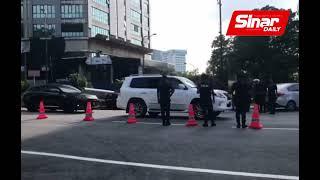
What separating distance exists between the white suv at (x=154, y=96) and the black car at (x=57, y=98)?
4078 millimetres

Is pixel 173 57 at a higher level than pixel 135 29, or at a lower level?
higher

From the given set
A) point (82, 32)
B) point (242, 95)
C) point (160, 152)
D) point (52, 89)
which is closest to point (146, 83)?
point (242, 95)

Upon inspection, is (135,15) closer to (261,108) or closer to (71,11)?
(71,11)

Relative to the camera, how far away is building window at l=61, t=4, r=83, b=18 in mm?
62056

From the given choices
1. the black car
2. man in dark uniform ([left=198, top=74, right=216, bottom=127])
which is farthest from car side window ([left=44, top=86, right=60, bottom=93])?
man in dark uniform ([left=198, top=74, right=216, bottom=127])

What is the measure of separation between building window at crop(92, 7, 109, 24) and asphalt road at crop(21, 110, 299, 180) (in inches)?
1770

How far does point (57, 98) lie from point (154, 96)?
6.46 metres

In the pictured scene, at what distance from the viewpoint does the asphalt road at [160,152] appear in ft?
22.0

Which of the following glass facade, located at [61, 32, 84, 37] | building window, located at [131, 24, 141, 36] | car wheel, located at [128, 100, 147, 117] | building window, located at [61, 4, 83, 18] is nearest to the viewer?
car wheel, located at [128, 100, 147, 117]

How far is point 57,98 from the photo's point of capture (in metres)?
21.0

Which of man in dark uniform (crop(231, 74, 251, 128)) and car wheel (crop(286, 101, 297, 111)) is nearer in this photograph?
man in dark uniform (crop(231, 74, 251, 128))

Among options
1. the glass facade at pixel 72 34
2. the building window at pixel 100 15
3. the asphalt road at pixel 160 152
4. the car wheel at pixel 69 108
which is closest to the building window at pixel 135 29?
the building window at pixel 100 15

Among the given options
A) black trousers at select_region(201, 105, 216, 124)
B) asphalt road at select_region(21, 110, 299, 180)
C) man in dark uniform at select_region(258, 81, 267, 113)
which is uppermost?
man in dark uniform at select_region(258, 81, 267, 113)

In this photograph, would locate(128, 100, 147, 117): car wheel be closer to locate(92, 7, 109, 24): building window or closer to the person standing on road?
the person standing on road
